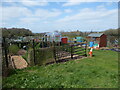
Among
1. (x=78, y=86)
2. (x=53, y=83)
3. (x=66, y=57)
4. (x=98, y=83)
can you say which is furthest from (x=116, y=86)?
(x=66, y=57)

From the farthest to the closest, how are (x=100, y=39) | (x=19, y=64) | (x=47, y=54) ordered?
(x=100, y=39) < (x=19, y=64) < (x=47, y=54)

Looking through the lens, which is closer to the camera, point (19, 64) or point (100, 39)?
point (19, 64)

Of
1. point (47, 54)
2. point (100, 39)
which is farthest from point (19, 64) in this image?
point (100, 39)

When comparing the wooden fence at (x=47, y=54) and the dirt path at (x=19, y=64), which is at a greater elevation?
the wooden fence at (x=47, y=54)

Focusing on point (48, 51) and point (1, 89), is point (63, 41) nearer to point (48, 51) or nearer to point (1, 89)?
point (48, 51)

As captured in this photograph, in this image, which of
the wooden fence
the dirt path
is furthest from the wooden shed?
the dirt path

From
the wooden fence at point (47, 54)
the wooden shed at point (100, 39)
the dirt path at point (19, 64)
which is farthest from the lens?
the wooden shed at point (100, 39)

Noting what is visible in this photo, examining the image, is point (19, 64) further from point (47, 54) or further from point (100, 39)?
point (100, 39)

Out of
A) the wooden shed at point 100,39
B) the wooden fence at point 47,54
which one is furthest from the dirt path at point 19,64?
the wooden shed at point 100,39

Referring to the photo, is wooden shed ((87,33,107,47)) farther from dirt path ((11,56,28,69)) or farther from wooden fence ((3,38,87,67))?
dirt path ((11,56,28,69))

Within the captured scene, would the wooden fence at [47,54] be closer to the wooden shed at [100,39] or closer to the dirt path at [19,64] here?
the dirt path at [19,64]

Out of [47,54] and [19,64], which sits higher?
[47,54]

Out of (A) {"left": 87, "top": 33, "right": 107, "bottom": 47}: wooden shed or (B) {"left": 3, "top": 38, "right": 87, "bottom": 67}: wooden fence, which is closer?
(B) {"left": 3, "top": 38, "right": 87, "bottom": 67}: wooden fence

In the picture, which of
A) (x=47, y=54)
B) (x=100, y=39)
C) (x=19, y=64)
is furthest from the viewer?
(x=100, y=39)
